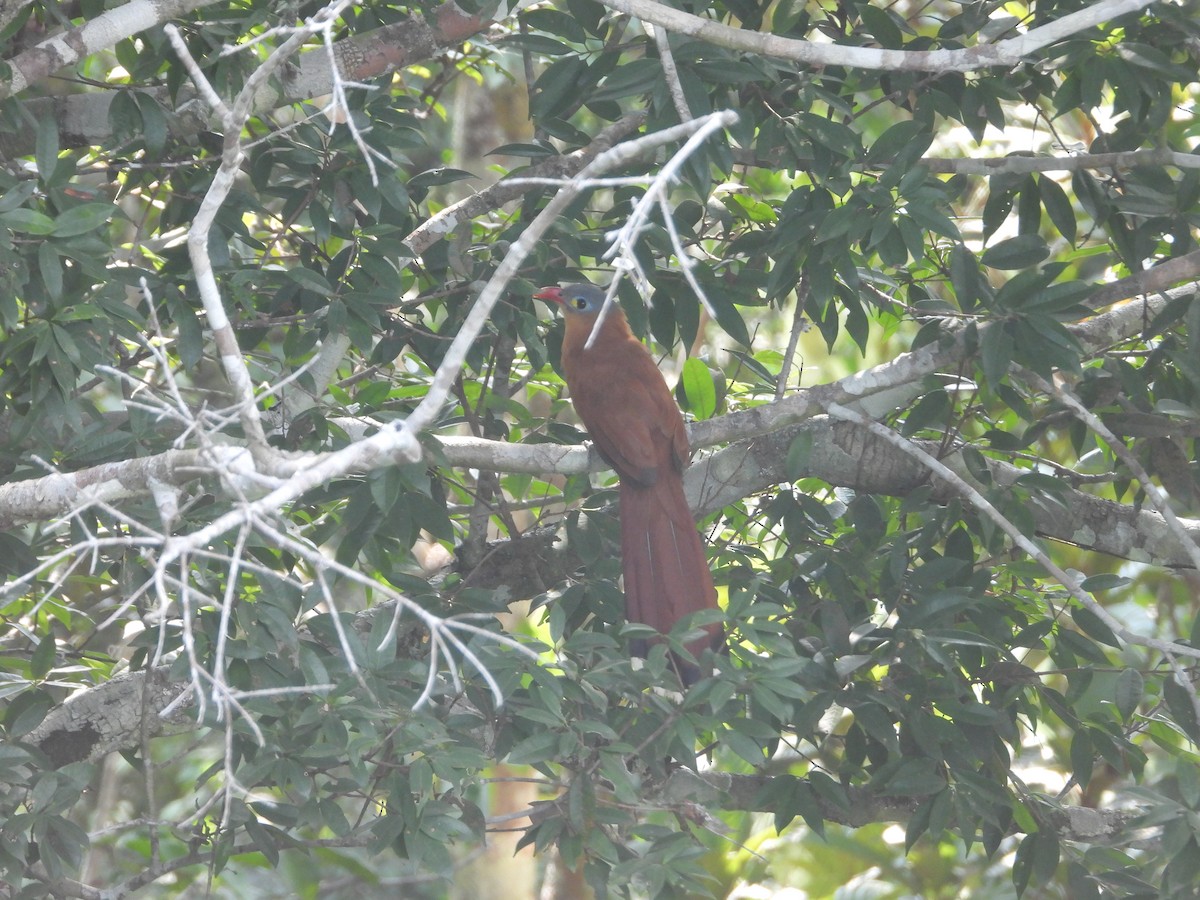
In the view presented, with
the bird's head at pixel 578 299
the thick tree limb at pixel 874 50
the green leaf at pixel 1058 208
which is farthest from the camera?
the bird's head at pixel 578 299

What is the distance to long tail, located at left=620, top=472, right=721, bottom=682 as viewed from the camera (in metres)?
3.18

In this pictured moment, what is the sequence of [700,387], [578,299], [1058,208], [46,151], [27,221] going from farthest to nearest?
1. [578,299]
2. [700,387]
3. [1058,208]
4. [46,151]
5. [27,221]

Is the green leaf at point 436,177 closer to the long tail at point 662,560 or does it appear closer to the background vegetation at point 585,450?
the background vegetation at point 585,450

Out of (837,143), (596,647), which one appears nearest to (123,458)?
(596,647)

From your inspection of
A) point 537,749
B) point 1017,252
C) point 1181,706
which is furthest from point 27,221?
point 1181,706

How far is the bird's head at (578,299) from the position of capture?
4.27 meters

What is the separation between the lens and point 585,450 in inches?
135

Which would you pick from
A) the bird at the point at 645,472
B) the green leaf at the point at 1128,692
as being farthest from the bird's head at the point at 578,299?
the green leaf at the point at 1128,692

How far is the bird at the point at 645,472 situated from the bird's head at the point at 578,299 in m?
0.02

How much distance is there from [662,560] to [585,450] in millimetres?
426

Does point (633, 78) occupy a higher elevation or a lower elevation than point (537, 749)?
higher

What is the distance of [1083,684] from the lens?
2936 mm

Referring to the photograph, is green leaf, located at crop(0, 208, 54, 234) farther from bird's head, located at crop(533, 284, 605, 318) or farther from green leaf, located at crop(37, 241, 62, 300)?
bird's head, located at crop(533, 284, 605, 318)

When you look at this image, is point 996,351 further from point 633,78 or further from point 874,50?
point 633,78
